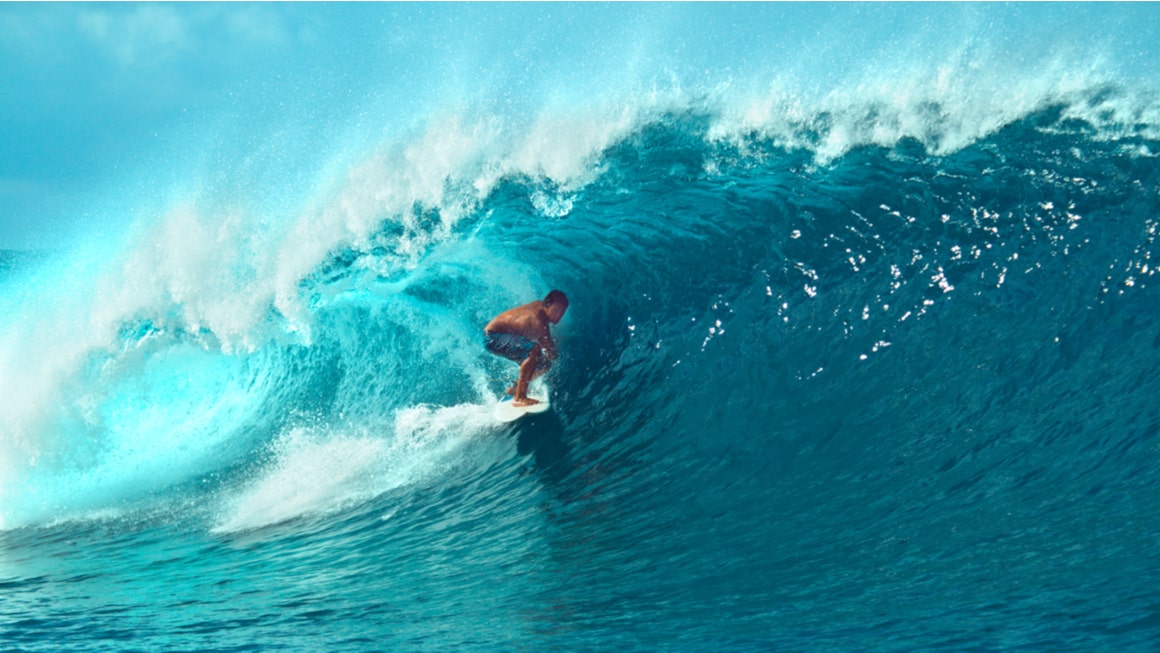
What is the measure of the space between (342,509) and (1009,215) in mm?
6506

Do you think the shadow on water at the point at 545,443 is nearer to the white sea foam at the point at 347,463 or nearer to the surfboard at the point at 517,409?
the surfboard at the point at 517,409

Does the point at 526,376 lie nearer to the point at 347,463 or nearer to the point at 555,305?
the point at 555,305

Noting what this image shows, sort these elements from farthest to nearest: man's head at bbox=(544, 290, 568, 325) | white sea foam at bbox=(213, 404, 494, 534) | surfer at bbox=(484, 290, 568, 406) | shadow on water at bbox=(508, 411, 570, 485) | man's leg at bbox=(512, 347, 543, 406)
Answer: man's leg at bbox=(512, 347, 543, 406)
surfer at bbox=(484, 290, 568, 406)
man's head at bbox=(544, 290, 568, 325)
white sea foam at bbox=(213, 404, 494, 534)
shadow on water at bbox=(508, 411, 570, 485)

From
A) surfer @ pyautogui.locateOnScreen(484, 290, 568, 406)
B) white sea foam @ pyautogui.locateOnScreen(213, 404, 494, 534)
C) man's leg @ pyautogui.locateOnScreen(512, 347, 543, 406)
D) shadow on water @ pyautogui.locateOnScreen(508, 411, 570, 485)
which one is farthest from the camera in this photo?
man's leg @ pyautogui.locateOnScreen(512, 347, 543, 406)

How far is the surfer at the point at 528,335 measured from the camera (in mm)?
6805

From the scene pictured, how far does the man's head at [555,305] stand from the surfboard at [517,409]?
0.89 meters

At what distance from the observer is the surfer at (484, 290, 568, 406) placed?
22.3ft

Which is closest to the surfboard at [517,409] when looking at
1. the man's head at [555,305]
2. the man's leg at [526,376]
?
the man's leg at [526,376]

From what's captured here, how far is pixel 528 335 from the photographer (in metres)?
6.84

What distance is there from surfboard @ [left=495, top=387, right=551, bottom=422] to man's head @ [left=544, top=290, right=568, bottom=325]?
35.0 inches

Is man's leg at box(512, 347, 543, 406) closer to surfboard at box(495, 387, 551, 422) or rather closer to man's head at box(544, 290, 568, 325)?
surfboard at box(495, 387, 551, 422)

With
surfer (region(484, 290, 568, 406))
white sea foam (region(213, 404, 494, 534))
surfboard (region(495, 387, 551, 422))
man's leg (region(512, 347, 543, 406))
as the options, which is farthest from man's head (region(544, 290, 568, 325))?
white sea foam (region(213, 404, 494, 534))

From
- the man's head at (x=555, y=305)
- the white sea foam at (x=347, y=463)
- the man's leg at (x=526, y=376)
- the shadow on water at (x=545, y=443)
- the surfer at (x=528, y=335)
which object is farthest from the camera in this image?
the man's leg at (x=526, y=376)

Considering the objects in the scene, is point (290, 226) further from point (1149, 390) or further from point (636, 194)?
point (1149, 390)
